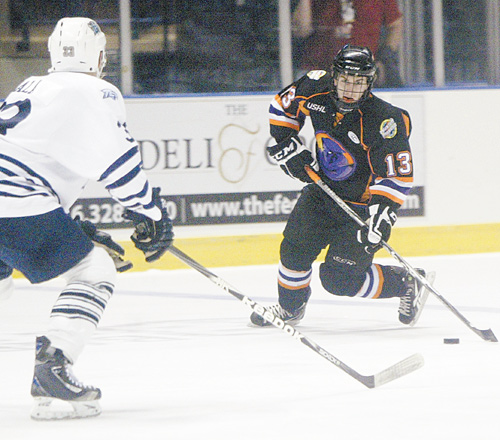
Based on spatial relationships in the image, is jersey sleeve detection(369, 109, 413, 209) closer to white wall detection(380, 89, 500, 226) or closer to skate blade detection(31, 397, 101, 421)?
skate blade detection(31, 397, 101, 421)

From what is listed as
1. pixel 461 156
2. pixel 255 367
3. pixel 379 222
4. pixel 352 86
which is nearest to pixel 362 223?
pixel 379 222

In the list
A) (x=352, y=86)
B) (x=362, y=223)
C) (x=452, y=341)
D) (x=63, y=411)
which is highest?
(x=352, y=86)

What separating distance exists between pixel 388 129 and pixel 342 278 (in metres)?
0.56

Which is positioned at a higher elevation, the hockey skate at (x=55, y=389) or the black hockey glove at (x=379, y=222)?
the black hockey glove at (x=379, y=222)

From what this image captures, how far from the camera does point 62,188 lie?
255cm

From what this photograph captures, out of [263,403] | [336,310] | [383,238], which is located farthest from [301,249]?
[263,403]

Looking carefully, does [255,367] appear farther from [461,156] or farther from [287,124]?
[461,156]

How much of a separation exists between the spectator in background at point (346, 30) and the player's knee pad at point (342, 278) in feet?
6.79

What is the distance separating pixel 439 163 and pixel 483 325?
193 cm

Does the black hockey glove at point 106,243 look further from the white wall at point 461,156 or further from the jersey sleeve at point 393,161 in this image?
the white wall at point 461,156

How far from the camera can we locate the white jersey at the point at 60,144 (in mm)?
2438

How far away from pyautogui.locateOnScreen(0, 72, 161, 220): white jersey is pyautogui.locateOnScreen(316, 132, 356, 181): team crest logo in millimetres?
1358

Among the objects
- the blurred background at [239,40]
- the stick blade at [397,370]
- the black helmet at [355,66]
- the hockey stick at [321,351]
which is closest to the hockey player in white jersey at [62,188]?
the hockey stick at [321,351]

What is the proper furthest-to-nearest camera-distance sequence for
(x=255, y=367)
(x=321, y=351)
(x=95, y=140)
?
(x=255, y=367) < (x=321, y=351) < (x=95, y=140)
